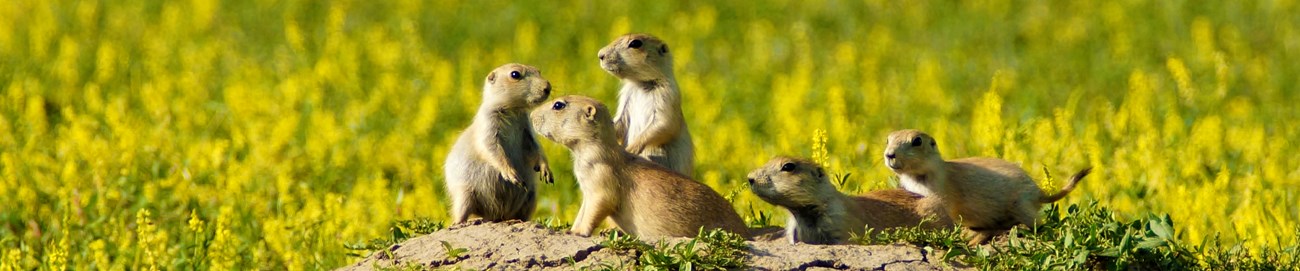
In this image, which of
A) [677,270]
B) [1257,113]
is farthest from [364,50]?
[677,270]

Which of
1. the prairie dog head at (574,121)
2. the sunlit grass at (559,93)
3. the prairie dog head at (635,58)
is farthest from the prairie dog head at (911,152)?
the prairie dog head at (635,58)

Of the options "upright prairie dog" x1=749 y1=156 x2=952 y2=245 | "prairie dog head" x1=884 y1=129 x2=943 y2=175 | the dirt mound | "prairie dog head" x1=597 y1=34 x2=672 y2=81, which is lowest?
the dirt mound

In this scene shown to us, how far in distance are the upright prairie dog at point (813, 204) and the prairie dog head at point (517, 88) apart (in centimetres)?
110

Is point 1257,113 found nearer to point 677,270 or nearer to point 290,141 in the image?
point 290,141

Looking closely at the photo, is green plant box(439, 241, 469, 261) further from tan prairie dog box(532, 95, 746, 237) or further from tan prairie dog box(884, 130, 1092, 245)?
tan prairie dog box(884, 130, 1092, 245)

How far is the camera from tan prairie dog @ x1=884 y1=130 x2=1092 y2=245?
837 cm

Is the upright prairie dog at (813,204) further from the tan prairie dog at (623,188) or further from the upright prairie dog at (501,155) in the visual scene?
the upright prairie dog at (501,155)

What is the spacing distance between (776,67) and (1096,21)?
Result: 13.2 feet

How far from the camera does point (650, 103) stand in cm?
965

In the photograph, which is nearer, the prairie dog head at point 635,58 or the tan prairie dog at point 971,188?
the tan prairie dog at point 971,188

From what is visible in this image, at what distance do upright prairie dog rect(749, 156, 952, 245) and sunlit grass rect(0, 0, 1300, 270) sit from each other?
2.51ft

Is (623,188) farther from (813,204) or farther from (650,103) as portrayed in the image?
(650,103)

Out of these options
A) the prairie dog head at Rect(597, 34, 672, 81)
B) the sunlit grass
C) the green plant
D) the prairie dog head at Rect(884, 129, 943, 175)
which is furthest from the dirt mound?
the prairie dog head at Rect(597, 34, 672, 81)

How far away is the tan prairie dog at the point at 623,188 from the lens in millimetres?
7934
